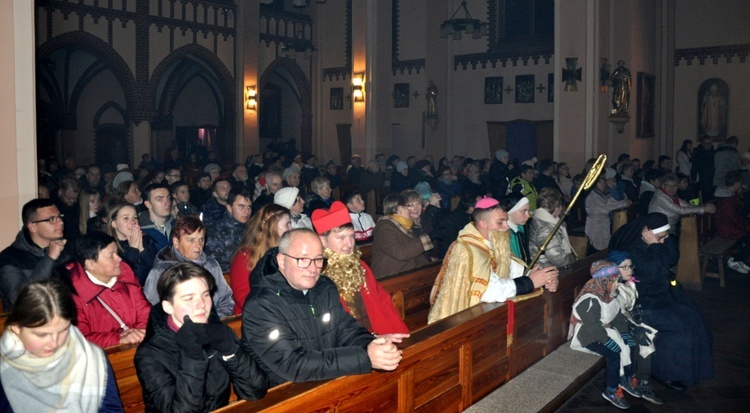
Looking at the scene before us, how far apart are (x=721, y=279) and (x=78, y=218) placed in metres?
8.67

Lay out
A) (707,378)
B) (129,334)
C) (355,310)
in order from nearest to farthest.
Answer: (129,334) → (355,310) → (707,378)

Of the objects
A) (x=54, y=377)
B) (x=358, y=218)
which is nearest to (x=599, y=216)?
(x=358, y=218)

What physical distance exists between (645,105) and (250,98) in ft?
37.6

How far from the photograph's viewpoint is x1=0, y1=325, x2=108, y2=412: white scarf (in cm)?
285

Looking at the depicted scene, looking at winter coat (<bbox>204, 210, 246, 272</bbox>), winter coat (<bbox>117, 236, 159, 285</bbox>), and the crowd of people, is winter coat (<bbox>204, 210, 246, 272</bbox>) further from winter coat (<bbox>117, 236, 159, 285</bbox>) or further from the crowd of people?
winter coat (<bbox>117, 236, 159, 285</bbox>)

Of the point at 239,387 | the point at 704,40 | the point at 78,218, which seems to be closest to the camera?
the point at 239,387

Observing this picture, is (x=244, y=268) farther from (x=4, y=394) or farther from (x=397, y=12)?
(x=397, y=12)

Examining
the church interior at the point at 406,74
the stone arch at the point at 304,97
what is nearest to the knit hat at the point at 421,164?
the church interior at the point at 406,74

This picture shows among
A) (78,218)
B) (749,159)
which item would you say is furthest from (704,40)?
(78,218)

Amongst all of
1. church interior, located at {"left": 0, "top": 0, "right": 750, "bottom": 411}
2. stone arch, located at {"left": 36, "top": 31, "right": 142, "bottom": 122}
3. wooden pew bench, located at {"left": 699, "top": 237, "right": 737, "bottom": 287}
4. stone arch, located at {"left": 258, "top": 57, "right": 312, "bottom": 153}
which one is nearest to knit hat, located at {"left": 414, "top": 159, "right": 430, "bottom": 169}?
church interior, located at {"left": 0, "top": 0, "right": 750, "bottom": 411}

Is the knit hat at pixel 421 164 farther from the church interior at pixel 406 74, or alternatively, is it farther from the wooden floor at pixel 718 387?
the wooden floor at pixel 718 387

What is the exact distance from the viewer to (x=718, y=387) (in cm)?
611

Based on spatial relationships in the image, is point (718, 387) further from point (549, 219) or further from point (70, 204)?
point (70, 204)

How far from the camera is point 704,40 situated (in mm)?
17984
